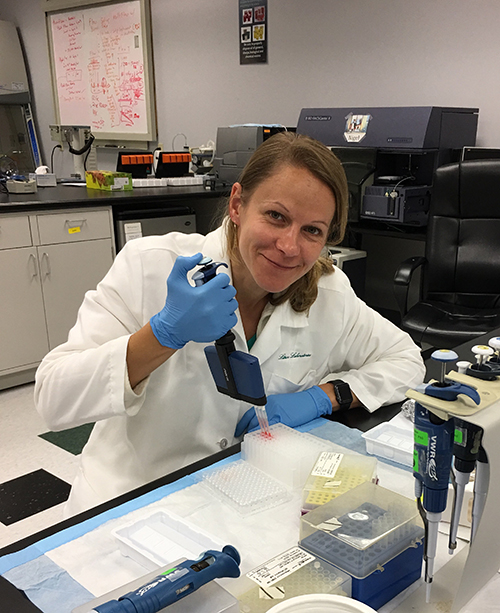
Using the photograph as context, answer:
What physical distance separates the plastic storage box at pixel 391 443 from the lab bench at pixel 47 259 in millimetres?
2062

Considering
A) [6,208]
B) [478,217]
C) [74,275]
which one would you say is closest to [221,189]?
[74,275]

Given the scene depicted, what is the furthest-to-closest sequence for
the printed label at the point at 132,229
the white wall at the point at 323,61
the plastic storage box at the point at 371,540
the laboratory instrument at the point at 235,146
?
the laboratory instrument at the point at 235,146, the printed label at the point at 132,229, the white wall at the point at 323,61, the plastic storage box at the point at 371,540

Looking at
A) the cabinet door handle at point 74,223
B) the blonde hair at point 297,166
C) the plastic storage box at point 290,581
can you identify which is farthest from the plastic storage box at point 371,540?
the cabinet door handle at point 74,223

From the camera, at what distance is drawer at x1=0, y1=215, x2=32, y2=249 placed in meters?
2.81

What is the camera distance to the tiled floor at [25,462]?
1944mm

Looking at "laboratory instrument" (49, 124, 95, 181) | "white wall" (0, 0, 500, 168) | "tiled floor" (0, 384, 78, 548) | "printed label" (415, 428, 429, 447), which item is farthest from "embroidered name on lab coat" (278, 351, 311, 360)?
"laboratory instrument" (49, 124, 95, 181)

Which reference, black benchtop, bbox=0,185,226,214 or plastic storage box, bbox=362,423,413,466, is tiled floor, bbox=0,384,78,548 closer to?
black benchtop, bbox=0,185,226,214

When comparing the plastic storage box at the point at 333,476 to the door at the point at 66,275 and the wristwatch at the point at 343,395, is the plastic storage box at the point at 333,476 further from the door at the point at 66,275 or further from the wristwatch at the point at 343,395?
the door at the point at 66,275

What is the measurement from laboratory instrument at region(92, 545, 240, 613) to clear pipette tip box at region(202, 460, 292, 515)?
19 centimetres

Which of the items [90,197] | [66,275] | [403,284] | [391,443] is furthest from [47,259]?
[391,443]

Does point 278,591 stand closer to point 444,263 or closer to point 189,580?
point 189,580

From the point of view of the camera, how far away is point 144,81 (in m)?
4.70

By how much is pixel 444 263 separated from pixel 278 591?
2.31m

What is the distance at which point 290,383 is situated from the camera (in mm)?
1306
